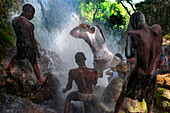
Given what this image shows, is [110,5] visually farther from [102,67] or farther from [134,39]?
[134,39]

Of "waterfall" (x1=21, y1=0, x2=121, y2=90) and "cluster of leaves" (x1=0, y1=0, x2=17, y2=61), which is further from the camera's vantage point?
"waterfall" (x1=21, y1=0, x2=121, y2=90)

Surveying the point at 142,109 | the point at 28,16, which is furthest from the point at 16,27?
the point at 142,109

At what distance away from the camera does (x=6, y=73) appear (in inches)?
124

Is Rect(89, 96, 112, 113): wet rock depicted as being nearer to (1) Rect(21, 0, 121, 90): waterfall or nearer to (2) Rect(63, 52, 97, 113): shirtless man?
(2) Rect(63, 52, 97, 113): shirtless man

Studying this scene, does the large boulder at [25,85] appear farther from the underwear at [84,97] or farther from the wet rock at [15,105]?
the underwear at [84,97]

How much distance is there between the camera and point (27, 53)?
319 centimetres

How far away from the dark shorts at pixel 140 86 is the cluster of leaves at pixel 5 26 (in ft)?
11.5

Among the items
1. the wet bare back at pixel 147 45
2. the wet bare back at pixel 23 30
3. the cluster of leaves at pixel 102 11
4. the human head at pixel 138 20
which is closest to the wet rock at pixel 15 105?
the wet bare back at pixel 23 30

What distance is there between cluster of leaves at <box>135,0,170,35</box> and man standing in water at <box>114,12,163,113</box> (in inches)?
414

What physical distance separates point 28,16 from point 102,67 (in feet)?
8.79

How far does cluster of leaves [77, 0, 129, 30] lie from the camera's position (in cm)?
1699

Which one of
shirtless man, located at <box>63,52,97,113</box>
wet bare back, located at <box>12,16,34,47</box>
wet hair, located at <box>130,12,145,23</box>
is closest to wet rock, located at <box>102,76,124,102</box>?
shirtless man, located at <box>63,52,97,113</box>

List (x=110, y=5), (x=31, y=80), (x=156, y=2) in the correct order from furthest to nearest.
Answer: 1. (x=110, y=5)
2. (x=156, y=2)
3. (x=31, y=80)

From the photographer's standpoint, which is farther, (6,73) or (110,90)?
(110,90)
